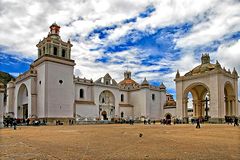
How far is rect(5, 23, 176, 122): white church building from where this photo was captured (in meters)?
35.4

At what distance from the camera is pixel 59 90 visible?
36.2 meters

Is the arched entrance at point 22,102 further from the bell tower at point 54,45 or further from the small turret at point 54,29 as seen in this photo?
the small turret at point 54,29

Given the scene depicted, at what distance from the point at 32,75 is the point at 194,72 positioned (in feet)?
83.9

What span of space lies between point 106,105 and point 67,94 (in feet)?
40.1

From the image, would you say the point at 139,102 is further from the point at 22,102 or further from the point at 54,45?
the point at 22,102

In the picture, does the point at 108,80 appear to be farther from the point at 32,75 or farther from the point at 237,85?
the point at 237,85

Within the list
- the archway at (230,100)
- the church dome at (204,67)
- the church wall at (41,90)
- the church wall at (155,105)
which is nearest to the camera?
the church wall at (41,90)

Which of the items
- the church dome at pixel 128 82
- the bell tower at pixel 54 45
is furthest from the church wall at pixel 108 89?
the bell tower at pixel 54 45

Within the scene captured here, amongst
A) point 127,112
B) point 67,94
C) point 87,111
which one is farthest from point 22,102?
point 127,112

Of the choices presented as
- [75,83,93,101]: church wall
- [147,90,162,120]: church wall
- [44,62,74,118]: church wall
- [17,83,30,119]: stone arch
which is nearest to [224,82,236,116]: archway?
[147,90,162,120]: church wall

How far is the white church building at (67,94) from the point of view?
116 feet

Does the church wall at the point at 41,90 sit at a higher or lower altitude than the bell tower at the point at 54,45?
lower

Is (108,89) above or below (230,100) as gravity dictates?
above

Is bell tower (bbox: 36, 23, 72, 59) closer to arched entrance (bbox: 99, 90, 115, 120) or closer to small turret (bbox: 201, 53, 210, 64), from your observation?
arched entrance (bbox: 99, 90, 115, 120)
